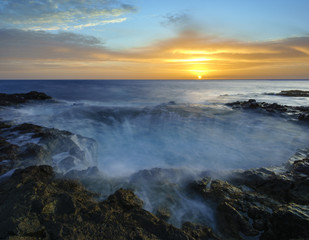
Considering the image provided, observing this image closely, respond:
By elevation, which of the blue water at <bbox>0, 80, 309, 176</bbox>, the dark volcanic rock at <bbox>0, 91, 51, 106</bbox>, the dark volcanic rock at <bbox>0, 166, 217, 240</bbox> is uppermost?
the dark volcanic rock at <bbox>0, 91, 51, 106</bbox>

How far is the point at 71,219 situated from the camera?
317 centimetres

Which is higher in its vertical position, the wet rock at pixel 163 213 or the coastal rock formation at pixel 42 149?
the coastal rock formation at pixel 42 149

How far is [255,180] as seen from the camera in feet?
17.7

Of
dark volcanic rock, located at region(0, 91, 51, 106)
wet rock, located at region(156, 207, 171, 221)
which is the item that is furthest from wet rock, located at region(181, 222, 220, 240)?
dark volcanic rock, located at region(0, 91, 51, 106)

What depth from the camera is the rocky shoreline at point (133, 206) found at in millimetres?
3033

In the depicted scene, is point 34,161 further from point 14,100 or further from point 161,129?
point 14,100

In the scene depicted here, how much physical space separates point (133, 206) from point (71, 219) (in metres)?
1.24

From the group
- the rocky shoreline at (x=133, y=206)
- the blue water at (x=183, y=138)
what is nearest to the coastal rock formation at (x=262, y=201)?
the rocky shoreline at (x=133, y=206)

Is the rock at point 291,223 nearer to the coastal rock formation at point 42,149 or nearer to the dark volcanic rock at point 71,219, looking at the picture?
the dark volcanic rock at point 71,219

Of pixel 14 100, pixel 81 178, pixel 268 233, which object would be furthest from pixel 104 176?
pixel 14 100

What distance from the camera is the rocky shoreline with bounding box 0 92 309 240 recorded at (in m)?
3.03

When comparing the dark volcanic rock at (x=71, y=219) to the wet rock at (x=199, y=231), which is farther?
the wet rock at (x=199, y=231)

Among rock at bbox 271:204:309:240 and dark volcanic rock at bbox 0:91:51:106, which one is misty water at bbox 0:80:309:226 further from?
dark volcanic rock at bbox 0:91:51:106

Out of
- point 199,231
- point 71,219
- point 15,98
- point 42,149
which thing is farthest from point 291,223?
point 15,98
